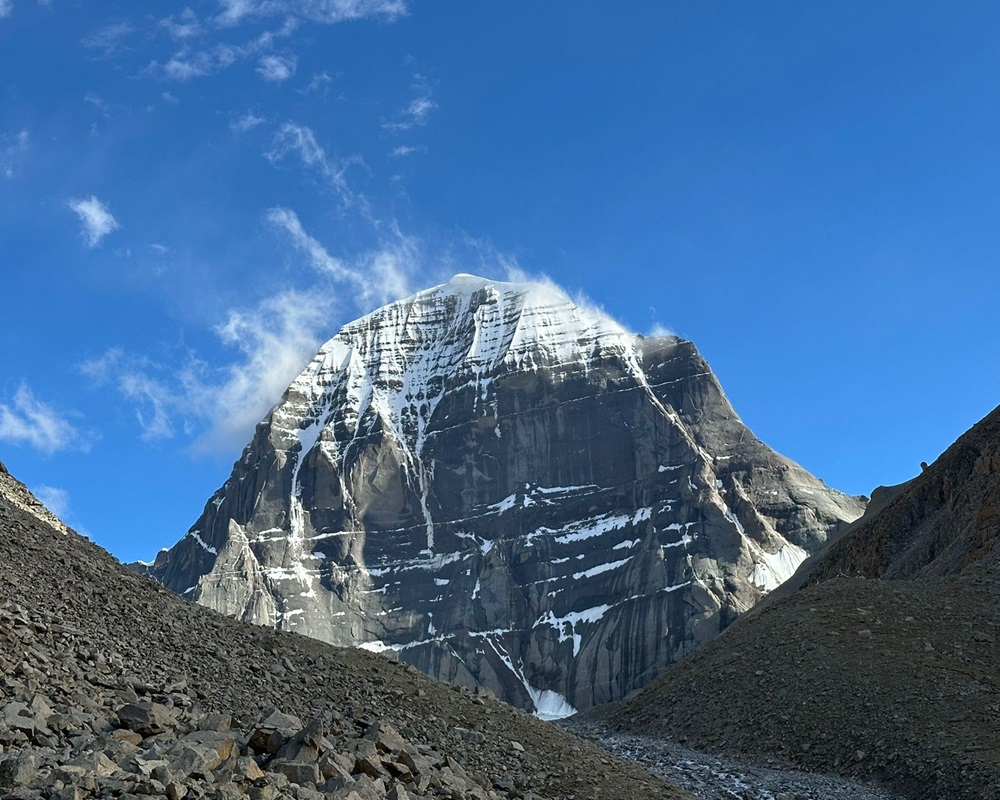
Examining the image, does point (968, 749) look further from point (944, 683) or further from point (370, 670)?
point (370, 670)

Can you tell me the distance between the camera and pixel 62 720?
17.5 meters

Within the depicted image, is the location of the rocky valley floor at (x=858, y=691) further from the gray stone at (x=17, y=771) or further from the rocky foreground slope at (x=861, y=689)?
the gray stone at (x=17, y=771)

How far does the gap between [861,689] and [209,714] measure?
88.4 ft

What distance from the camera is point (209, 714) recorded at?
1969 cm

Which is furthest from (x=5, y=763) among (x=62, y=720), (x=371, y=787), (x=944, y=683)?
(x=944, y=683)

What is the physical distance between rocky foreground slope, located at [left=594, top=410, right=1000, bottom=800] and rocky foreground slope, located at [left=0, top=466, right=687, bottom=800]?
1041cm

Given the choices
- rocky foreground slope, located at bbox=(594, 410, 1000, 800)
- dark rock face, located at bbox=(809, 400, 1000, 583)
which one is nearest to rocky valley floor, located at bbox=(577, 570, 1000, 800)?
rocky foreground slope, located at bbox=(594, 410, 1000, 800)

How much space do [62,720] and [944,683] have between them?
30874 mm

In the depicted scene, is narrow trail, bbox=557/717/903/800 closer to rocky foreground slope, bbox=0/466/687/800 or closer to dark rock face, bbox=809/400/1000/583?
rocky foreground slope, bbox=0/466/687/800

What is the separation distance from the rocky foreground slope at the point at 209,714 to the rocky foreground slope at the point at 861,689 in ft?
34.2

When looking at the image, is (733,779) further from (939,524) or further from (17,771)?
(939,524)

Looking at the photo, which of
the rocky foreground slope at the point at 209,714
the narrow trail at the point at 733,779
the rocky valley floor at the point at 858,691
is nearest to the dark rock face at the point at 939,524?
the rocky valley floor at the point at 858,691

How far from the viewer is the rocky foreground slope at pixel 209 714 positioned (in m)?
15.8

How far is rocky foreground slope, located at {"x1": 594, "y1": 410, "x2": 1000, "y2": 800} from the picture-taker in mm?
33938
